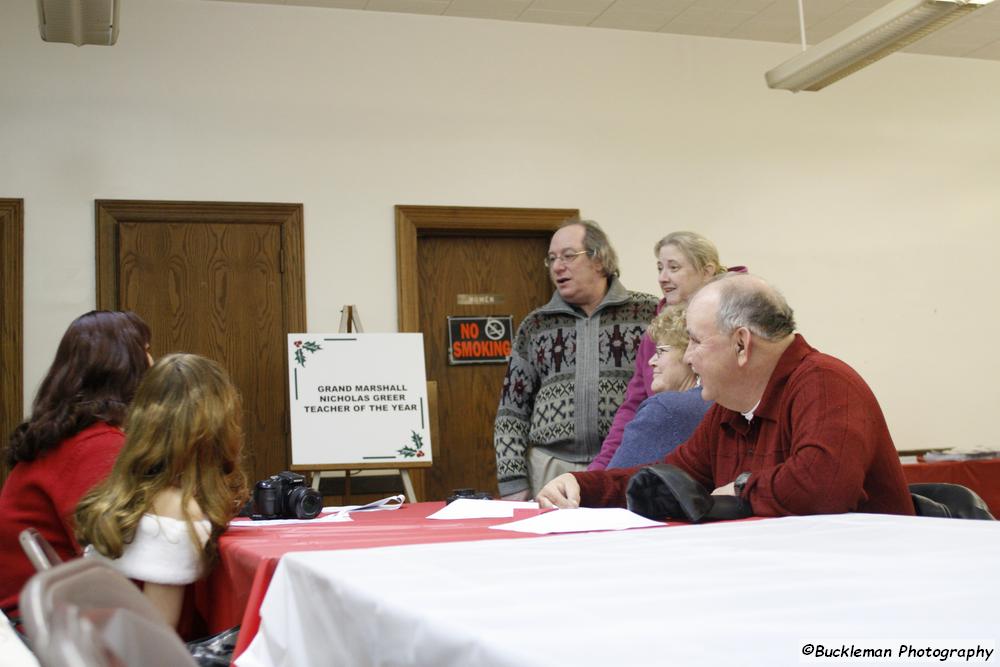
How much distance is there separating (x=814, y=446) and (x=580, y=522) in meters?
0.46

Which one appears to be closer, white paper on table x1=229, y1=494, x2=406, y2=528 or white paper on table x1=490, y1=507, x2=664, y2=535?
white paper on table x1=490, y1=507, x2=664, y2=535

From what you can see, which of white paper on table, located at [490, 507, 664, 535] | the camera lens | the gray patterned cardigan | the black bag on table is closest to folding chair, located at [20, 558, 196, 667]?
white paper on table, located at [490, 507, 664, 535]

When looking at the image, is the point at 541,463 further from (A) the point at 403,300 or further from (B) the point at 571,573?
(B) the point at 571,573

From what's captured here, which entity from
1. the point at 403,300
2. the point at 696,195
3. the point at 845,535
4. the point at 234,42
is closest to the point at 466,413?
the point at 403,300

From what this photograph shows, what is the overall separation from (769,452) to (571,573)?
1.15 metres

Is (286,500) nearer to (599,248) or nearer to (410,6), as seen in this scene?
(599,248)

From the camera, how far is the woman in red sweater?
7.22ft

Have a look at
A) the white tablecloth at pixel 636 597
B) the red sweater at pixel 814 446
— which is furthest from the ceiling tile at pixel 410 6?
the white tablecloth at pixel 636 597

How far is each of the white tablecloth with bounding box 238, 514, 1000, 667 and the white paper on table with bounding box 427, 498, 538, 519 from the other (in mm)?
839

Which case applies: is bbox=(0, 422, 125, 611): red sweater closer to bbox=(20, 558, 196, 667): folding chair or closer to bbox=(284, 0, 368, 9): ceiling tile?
bbox=(20, 558, 196, 667): folding chair

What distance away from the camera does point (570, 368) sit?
3.78m

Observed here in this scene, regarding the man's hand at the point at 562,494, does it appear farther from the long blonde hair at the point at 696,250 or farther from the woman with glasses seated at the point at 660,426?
the long blonde hair at the point at 696,250

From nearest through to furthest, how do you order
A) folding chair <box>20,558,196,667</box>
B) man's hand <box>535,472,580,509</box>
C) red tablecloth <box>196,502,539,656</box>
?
1. folding chair <box>20,558,196,667</box>
2. red tablecloth <box>196,502,539,656</box>
3. man's hand <box>535,472,580,509</box>

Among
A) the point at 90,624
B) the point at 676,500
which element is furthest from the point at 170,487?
the point at 90,624
